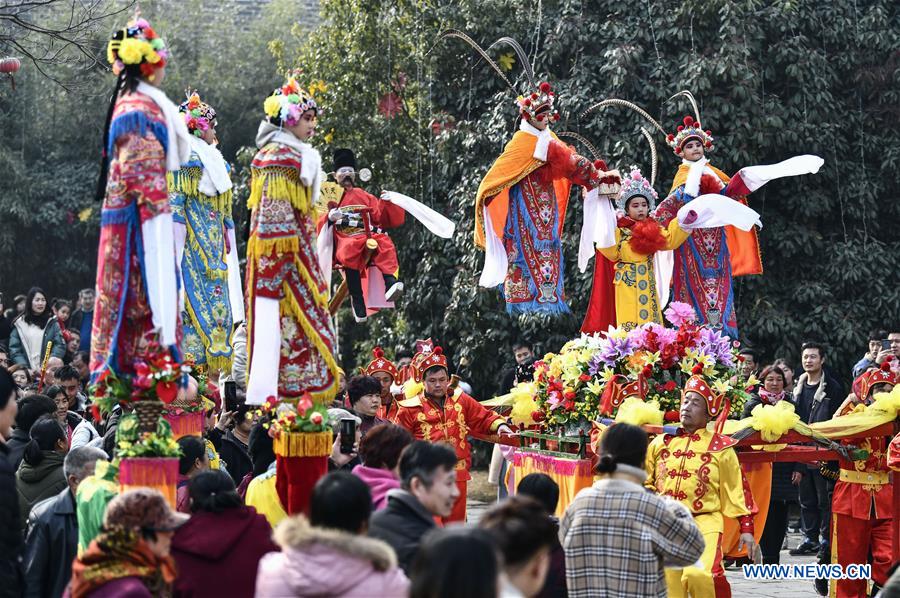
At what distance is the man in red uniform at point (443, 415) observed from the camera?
419 inches

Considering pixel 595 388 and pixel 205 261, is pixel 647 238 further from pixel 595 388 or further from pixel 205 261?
pixel 205 261

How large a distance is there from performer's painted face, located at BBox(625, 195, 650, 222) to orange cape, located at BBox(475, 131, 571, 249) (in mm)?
653

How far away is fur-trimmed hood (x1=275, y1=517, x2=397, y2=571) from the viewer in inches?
185

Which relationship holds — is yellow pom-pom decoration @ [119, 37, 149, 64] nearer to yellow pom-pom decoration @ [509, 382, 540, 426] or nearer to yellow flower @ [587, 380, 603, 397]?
yellow flower @ [587, 380, 603, 397]

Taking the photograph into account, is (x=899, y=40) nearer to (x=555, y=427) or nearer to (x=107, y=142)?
(x=555, y=427)

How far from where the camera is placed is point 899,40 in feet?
52.9

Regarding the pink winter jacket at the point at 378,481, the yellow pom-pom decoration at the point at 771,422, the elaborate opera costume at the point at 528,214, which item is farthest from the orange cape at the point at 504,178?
the pink winter jacket at the point at 378,481

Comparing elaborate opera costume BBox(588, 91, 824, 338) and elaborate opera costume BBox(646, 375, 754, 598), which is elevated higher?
elaborate opera costume BBox(588, 91, 824, 338)

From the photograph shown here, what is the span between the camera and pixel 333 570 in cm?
468

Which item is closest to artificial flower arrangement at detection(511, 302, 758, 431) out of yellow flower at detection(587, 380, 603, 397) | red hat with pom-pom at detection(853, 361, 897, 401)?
yellow flower at detection(587, 380, 603, 397)

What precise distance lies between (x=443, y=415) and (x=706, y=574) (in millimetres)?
2815

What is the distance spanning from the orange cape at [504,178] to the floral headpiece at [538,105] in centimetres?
17

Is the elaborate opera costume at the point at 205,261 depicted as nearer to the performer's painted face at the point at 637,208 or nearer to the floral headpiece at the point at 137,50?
the floral headpiece at the point at 137,50

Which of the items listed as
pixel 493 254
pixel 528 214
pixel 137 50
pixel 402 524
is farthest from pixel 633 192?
pixel 402 524
